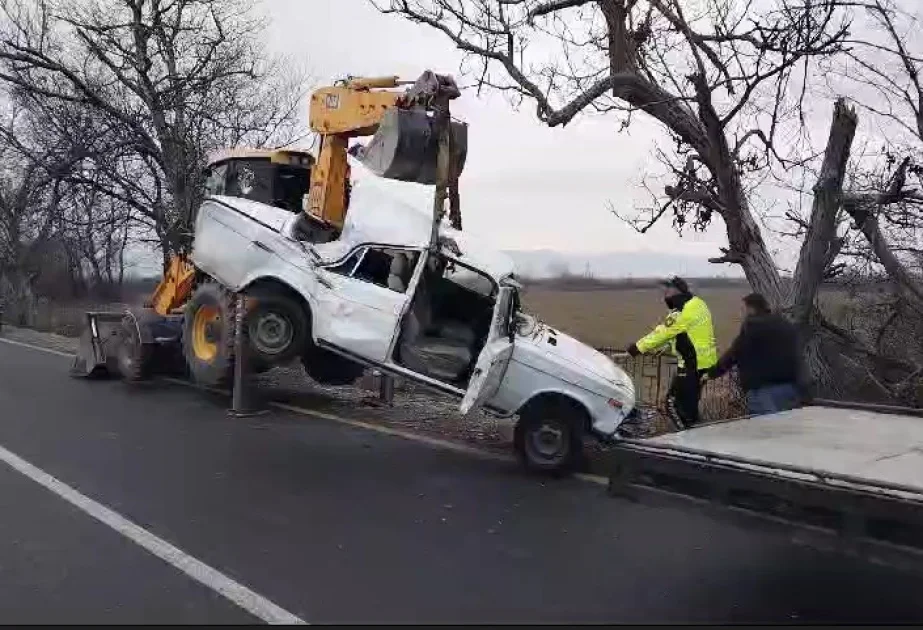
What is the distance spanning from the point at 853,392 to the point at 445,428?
4.71 meters

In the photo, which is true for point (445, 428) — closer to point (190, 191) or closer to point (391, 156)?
point (391, 156)

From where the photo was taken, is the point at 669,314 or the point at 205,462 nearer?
the point at 205,462

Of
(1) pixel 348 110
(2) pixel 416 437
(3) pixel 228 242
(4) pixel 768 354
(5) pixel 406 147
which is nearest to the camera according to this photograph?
(4) pixel 768 354

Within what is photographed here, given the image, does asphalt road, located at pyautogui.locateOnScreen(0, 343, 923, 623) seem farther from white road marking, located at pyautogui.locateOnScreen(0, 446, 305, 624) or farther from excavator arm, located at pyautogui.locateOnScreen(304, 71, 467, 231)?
excavator arm, located at pyautogui.locateOnScreen(304, 71, 467, 231)

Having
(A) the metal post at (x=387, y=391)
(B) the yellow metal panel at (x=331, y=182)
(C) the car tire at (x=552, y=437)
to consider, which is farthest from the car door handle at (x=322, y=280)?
(A) the metal post at (x=387, y=391)

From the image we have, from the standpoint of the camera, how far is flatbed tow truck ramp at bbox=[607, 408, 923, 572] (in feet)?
12.0

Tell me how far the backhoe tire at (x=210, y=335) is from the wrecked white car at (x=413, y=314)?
230 millimetres

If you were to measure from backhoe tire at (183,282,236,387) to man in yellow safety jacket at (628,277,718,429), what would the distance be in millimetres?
4815

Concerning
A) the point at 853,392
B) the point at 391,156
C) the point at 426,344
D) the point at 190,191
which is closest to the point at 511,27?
the point at 391,156

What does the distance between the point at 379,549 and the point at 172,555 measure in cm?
127

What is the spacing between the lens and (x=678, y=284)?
9195mm

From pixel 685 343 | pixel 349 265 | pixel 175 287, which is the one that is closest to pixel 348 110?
pixel 349 265

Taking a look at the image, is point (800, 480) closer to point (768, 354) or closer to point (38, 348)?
point (768, 354)

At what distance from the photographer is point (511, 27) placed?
1224 cm
